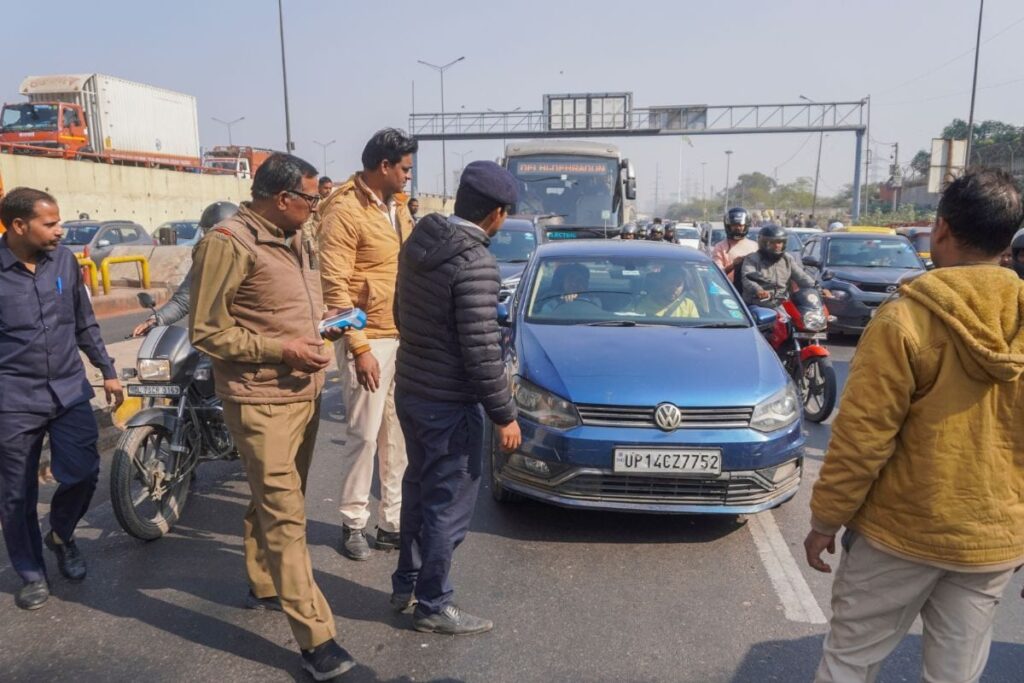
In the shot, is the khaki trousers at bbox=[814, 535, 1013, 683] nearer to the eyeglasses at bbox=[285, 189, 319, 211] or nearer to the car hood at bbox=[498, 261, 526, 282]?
the eyeglasses at bbox=[285, 189, 319, 211]

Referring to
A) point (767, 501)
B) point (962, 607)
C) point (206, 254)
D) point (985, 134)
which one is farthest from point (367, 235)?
point (985, 134)

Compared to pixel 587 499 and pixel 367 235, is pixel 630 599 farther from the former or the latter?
pixel 367 235

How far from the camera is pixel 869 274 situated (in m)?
11.9

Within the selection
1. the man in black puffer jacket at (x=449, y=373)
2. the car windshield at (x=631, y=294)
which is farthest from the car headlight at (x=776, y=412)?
the man in black puffer jacket at (x=449, y=373)

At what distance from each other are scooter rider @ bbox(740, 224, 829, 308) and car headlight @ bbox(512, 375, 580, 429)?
3.43 m

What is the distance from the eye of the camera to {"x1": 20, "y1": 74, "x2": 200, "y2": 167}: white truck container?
29344mm

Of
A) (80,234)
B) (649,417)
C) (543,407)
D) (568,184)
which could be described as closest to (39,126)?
(80,234)

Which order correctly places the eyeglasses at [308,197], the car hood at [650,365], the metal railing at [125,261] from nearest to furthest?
the eyeglasses at [308,197]
the car hood at [650,365]
the metal railing at [125,261]

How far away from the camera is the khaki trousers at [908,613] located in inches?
82.4

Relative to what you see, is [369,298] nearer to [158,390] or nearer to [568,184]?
[158,390]

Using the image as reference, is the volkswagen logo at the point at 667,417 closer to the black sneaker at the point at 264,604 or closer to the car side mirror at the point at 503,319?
the car side mirror at the point at 503,319

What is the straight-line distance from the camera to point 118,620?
3479mm

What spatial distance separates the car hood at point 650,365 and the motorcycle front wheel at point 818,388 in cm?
207

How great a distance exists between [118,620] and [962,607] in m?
3.20
